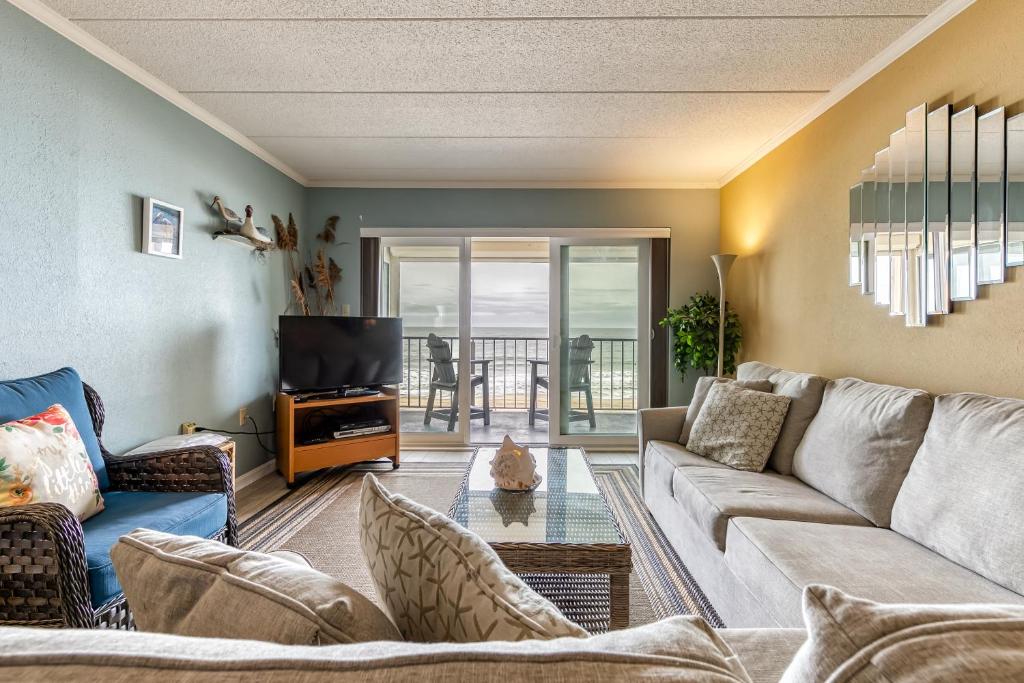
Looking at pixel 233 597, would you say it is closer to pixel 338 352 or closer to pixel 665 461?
pixel 665 461

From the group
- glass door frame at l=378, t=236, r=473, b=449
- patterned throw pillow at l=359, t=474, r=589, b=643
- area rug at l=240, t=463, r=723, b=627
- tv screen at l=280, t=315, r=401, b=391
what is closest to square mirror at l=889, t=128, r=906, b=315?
area rug at l=240, t=463, r=723, b=627

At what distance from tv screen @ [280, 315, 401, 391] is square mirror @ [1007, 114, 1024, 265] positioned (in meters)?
3.65

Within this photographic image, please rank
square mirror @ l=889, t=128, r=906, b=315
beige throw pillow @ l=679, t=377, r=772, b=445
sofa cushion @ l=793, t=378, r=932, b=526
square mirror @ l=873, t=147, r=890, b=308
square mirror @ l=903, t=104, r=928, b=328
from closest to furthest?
1. sofa cushion @ l=793, t=378, r=932, b=526
2. square mirror @ l=903, t=104, r=928, b=328
3. square mirror @ l=889, t=128, r=906, b=315
4. square mirror @ l=873, t=147, r=890, b=308
5. beige throw pillow @ l=679, t=377, r=772, b=445

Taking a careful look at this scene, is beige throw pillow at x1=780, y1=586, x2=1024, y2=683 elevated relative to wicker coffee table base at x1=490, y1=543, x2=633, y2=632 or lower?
elevated

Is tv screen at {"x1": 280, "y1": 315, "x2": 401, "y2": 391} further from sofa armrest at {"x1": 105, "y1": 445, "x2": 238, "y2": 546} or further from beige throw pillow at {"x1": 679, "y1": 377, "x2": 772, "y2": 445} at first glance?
beige throw pillow at {"x1": 679, "y1": 377, "x2": 772, "y2": 445}

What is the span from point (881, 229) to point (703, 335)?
181 centimetres

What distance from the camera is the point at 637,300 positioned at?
4.77m

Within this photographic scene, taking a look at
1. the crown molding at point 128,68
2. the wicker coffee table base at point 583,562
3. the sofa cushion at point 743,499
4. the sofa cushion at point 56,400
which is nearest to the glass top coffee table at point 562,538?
the wicker coffee table base at point 583,562

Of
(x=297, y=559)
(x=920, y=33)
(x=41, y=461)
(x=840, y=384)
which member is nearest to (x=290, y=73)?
(x=41, y=461)

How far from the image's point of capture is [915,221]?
2.25m

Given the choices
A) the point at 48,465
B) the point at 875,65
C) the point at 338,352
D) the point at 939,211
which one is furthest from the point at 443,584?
the point at 338,352

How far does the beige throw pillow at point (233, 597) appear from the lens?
556 mm

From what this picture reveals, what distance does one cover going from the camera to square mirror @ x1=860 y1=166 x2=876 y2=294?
101 inches

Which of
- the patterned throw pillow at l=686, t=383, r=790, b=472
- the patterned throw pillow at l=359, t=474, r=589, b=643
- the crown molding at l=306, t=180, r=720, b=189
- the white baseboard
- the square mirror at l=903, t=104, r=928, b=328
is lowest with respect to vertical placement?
the white baseboard
